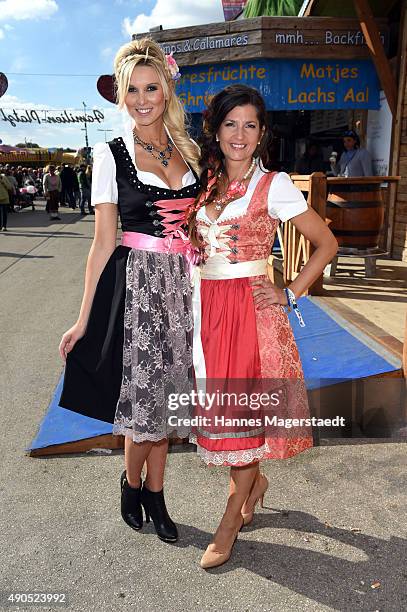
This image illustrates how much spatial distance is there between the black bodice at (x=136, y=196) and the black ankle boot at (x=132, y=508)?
3.64 feet

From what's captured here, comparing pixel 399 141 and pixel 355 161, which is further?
pixel 355 161

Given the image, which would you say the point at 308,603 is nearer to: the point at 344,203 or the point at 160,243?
the point at 160,243

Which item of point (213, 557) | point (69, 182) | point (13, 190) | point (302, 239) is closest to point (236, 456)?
point (213, 557)

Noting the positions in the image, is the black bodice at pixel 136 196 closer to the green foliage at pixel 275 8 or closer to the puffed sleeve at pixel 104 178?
the puffed sleeve at pixel 104 178

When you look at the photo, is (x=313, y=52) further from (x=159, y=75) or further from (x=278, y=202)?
(x=278, y=202)

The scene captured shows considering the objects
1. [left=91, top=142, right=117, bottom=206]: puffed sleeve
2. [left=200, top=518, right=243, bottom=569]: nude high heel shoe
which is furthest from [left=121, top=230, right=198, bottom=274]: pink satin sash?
[left=200, top=518, right=243, bottom=569]: nude high heel shoe

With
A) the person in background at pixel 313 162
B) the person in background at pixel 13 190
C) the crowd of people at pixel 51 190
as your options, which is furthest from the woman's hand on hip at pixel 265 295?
the person in background at pixel 13 190

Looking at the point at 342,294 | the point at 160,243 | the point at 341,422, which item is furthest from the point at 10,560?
the point at 342,294

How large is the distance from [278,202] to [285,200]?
26mm

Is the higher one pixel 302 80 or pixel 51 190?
pixel 302 80

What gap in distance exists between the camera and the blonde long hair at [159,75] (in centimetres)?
192

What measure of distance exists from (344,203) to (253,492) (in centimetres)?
384

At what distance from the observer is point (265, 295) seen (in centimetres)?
190

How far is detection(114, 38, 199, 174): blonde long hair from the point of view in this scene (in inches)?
75.6
